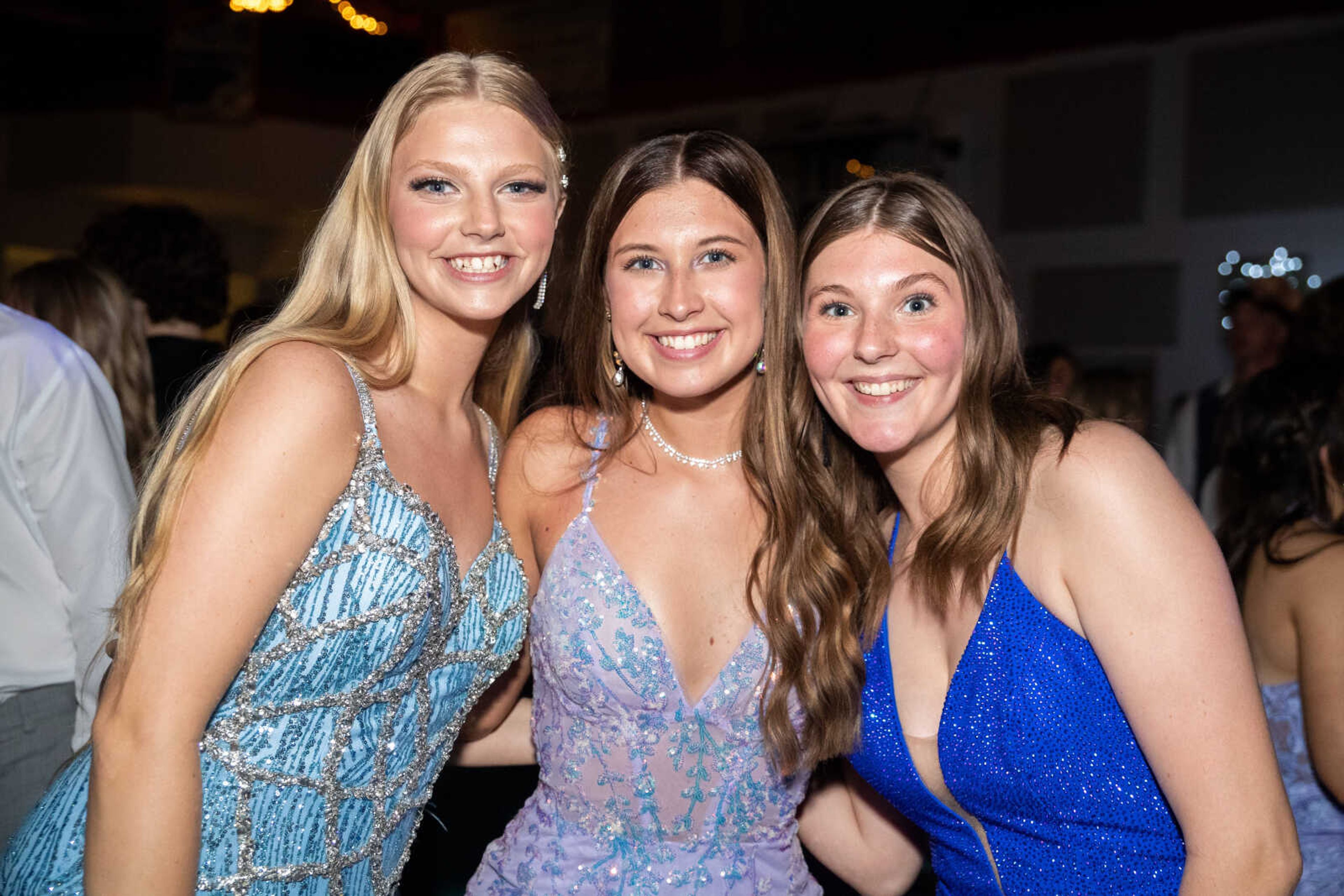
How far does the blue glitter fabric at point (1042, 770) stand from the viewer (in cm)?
166

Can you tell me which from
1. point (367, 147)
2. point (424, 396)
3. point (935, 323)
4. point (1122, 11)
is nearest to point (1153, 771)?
point (935, 323)

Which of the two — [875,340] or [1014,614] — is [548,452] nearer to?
[875,340]

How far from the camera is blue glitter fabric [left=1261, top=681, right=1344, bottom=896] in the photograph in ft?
7.54

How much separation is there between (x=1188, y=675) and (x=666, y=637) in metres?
0.85

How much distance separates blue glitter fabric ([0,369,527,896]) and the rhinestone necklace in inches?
23.5

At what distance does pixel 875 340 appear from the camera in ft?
5.92

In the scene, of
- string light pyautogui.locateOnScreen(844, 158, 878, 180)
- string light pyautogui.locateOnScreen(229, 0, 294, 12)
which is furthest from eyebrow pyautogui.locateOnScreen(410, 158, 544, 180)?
string light pyautogui.locateOnScreen(229, 0, 294, 12)

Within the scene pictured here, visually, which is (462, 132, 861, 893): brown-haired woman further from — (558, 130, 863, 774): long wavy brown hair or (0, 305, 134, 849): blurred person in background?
(0, 305, 134, 849): blurred person in background

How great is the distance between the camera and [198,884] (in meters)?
1.59

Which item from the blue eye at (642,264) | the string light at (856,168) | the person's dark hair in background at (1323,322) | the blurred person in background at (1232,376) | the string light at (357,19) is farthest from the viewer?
the string light at (357,19)

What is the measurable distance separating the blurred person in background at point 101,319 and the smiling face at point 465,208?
169 cm

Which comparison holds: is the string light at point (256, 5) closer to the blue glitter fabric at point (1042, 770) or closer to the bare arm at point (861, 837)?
the bare arm at point (861, 837)

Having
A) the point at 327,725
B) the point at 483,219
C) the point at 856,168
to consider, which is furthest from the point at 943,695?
the point at 856,168

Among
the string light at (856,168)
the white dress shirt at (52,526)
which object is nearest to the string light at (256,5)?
the string light at (856,168)
